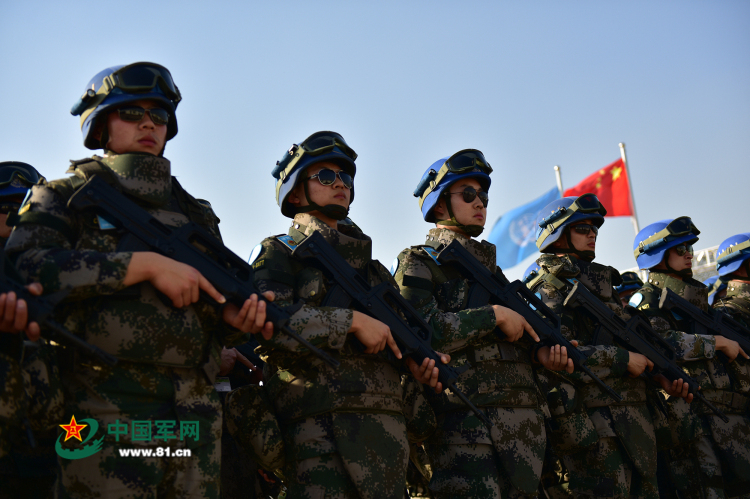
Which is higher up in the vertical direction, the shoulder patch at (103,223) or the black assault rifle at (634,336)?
the black assault rifle at (634,336)

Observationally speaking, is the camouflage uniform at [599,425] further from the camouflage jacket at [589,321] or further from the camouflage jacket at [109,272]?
the camouflage jacket at [109,272]

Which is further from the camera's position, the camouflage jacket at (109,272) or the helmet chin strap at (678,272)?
the helmet chin strap at (678,272)

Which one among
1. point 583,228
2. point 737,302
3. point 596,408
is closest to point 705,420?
point 596,408

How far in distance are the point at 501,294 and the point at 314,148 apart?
205 centimetres

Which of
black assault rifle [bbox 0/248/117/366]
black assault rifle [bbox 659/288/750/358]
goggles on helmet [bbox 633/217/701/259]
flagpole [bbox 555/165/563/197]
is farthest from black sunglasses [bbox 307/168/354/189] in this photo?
flagpole [bbox 555/165/563/197]

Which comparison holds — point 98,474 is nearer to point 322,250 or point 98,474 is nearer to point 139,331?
point 139,331

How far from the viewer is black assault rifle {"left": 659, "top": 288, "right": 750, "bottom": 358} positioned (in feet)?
26.3

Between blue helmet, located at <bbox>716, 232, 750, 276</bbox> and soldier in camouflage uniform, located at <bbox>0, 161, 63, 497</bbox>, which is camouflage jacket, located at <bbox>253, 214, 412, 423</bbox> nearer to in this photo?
soldier in camouflage uniform, located at <bbox>0, 161, 63, 497</bbox>

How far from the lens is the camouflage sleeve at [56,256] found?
3400 mm

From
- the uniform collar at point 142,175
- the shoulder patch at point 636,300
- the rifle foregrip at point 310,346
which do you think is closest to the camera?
the uniform collar at point 142,175

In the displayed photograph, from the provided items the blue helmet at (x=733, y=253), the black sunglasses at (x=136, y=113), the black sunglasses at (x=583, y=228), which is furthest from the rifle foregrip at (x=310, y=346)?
the blue helmet at (x=733, y=253)

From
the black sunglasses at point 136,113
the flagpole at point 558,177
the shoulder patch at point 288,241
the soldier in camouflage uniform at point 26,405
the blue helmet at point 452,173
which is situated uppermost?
the flagpole at point 558,177

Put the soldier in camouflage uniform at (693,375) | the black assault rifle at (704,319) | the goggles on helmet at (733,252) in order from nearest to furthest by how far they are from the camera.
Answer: the soldier in camouflage uniform at (693,375) < the black assault rifle at (704,319) < the goggles on helmet at (733,252)

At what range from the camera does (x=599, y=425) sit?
662 centimetres
